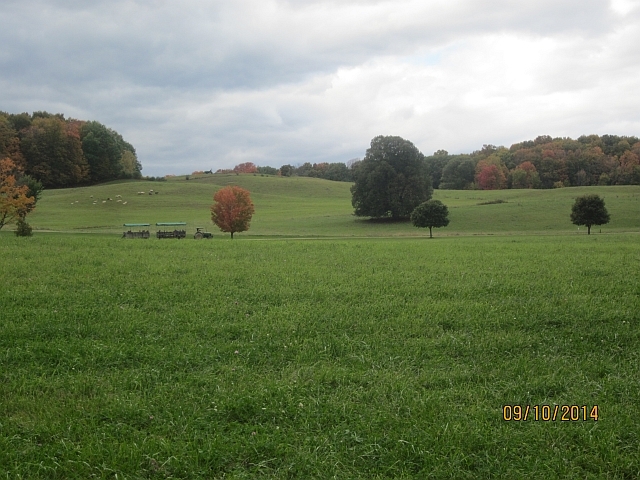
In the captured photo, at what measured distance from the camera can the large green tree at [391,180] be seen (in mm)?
66938

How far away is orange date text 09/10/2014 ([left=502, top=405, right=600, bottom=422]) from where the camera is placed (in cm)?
486

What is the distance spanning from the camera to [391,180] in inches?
2655

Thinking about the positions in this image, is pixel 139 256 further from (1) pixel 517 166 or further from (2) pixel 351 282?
(1) pixel 517 166

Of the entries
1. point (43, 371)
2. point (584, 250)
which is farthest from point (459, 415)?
point (584, 250)

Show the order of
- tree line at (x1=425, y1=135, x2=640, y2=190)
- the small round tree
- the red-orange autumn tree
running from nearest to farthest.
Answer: the small round tree, the red-orange autumn tree, tree line at (x1=425, y1=135, x2=640, y2=190)

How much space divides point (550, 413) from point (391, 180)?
2508 inches

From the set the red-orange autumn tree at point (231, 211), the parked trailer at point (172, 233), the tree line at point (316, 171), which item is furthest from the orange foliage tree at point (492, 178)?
the red-orange autumn tree at point (231, 211)

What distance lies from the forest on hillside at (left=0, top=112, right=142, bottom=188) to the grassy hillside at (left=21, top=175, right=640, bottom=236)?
1267cm

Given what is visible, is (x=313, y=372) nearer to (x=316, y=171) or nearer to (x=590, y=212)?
(x=590, y=212)

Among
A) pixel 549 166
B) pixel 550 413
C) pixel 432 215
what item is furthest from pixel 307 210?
pixel 550 413

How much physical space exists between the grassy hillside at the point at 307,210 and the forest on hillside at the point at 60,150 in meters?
12.7

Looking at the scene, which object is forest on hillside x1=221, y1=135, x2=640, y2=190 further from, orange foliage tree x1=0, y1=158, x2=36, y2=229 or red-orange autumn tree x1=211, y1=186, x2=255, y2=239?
orange foliage tree x1=0, y1=158, x2=36, y2=229

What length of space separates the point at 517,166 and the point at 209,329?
126 meters

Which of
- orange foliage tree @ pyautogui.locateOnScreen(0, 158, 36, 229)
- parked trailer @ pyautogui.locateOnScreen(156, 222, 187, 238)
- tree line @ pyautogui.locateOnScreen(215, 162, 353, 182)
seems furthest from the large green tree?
tree line @ pyautogui.locateOnScreen(215, 162, 353, 182)
